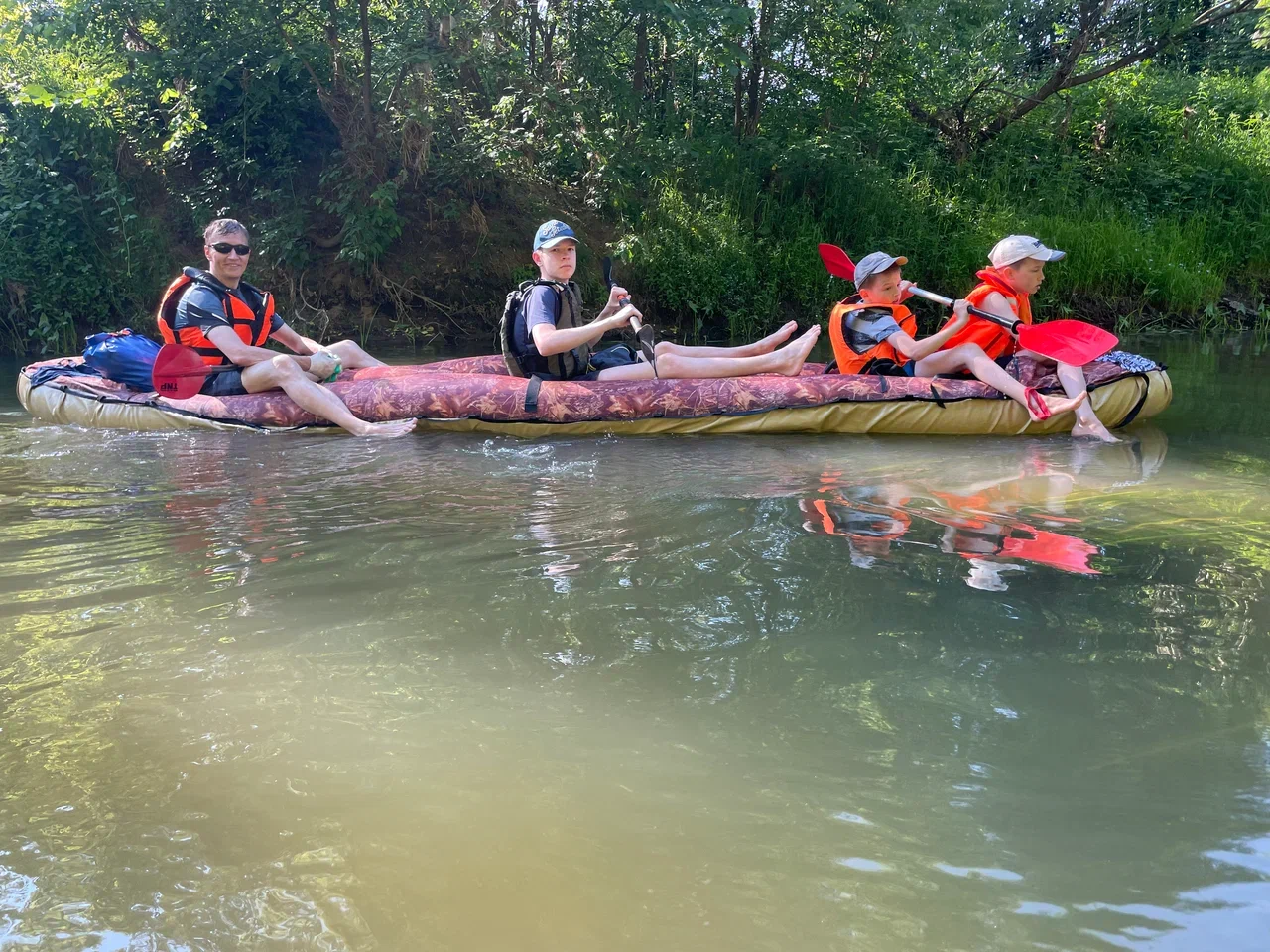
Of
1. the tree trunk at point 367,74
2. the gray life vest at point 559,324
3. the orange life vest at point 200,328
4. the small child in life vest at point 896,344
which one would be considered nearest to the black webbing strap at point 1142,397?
the small child in life vest at point 896,344

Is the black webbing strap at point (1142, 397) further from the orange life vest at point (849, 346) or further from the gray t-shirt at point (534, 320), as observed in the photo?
the gray t-shirt at point (534, 320)

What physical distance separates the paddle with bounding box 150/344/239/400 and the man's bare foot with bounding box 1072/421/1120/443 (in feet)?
17.3

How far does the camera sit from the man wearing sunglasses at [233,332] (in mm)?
6035

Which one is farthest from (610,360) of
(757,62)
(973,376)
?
(757,62)

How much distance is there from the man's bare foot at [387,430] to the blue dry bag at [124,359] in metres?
1.62

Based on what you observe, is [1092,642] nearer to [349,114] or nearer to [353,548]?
[353,548]

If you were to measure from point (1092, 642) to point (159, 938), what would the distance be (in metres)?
2.26

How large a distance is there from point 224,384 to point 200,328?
419mm

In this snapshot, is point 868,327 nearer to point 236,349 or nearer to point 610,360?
point 610,360

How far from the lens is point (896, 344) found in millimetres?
6125

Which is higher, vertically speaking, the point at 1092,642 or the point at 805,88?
the point at 805,88

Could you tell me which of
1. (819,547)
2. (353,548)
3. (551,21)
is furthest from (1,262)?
(819,547)

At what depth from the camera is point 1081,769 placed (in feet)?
6.77

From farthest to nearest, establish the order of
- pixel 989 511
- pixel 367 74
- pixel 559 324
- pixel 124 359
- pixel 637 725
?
pixel 367 74
pixel 124 359
pixel 559 324
pixel 989 511
pixel 637 725
